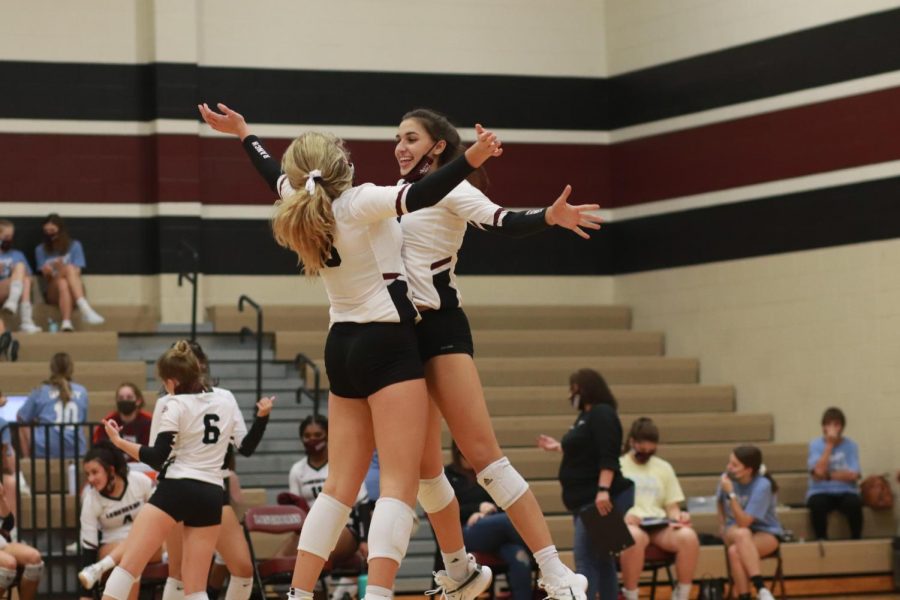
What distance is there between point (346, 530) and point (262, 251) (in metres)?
5.57

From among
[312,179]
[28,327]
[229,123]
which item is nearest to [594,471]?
[229,123]

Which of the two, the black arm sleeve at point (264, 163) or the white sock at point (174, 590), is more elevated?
the black arm sleeve at point (264, 163)

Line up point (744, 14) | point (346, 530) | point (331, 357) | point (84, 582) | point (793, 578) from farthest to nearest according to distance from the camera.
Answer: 1. point (744, 14)
2. point (793, 578)
3. point (346, 530)
4. point (84, 582)
5. point (331, 357)

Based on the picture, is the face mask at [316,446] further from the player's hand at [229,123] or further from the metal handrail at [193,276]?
the player's hand at [229,123]

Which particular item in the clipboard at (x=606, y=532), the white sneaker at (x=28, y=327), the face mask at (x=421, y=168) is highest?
the face mask at (x=421, y=168)

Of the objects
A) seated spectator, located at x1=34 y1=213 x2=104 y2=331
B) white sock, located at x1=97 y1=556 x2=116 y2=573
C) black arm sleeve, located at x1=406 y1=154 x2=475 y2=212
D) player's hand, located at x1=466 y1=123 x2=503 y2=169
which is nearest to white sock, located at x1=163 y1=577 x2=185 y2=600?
white sock, located at x1=97 y1=556 x2=116 y2=573

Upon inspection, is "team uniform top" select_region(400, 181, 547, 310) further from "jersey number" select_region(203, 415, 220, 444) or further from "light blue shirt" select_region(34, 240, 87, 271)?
"light blue shirt" select_region(34, 240, 87, 271)

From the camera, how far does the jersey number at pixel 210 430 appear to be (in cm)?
746

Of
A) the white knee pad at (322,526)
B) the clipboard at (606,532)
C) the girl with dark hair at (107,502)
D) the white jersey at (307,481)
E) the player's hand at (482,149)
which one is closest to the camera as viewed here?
the player's hand at (482,149)

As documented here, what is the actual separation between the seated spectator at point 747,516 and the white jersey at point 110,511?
3.92 metres

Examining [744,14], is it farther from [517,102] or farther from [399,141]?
[399,141]

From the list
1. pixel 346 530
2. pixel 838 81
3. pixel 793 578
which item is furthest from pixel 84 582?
pixel 838 81

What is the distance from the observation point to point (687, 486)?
12.3 metres

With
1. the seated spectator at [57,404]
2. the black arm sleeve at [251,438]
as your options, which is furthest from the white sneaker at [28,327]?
the black arm sleeve at [251,438]
